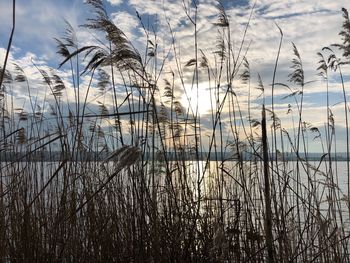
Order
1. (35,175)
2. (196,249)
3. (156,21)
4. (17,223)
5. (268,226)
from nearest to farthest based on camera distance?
(268,226)
(196,249)
(17,223)
(156,21)
(35,175)

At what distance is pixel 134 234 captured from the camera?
305 cm

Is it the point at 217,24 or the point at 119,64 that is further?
the point at 217,24

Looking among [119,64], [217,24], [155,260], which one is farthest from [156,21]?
[155,260]

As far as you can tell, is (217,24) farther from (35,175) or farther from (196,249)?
(35,175)

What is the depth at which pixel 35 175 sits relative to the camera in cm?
471

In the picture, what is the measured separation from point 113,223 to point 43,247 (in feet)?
1.99

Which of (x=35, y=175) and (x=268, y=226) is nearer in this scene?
(x=268, y=226)

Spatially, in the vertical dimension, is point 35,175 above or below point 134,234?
above

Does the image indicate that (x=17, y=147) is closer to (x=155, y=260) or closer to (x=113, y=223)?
(x=113, y=223)

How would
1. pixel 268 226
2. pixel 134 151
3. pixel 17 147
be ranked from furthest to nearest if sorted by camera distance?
pixel 17 147 → pixel 268 226 → pixel 134 151

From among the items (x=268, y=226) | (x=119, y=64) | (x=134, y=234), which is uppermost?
(x=119, y=64)

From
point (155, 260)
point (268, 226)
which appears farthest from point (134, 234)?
point (268, 226)

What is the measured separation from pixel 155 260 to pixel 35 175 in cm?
242

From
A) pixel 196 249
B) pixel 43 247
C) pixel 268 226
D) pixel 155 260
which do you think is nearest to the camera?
pixel 268 226
